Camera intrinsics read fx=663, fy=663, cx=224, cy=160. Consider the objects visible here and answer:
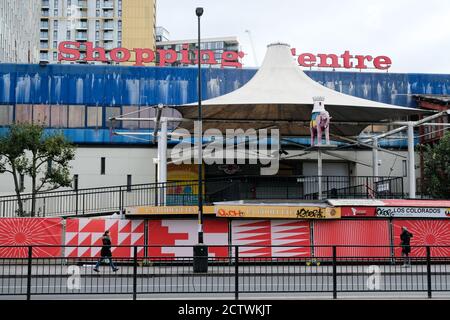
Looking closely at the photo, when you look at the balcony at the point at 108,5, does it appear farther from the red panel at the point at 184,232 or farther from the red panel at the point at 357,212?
the red panel at the point at 357,212

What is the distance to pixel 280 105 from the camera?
32.8 meters

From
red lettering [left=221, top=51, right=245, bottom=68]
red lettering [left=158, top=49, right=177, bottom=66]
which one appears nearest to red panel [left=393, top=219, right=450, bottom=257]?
red lettering [left=221, top=51, right=245, bottom=68]

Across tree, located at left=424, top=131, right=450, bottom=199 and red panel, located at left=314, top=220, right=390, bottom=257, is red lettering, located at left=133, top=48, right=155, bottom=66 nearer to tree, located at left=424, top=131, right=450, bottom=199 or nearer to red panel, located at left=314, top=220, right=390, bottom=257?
tree, located at left=424, top=131, right=450, bottom=199

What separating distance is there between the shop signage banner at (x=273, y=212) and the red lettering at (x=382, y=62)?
94.2 ft

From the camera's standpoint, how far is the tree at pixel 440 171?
1609 inches

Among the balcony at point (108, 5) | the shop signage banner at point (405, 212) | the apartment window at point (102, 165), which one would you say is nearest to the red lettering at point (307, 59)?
the apartment window at point (102, 165)

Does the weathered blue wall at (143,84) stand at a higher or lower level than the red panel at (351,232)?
higher

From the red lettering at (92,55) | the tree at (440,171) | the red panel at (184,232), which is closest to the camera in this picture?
the red panel at (184,232)

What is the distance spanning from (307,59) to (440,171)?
1657 centimetres

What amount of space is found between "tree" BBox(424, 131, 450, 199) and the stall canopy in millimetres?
6383

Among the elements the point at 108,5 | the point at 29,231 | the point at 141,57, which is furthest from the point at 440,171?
the point at 108,5

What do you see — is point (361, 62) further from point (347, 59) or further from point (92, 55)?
point (92, 55)

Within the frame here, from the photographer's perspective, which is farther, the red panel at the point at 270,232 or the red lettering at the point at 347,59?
the red lettering at the point at 347,59
